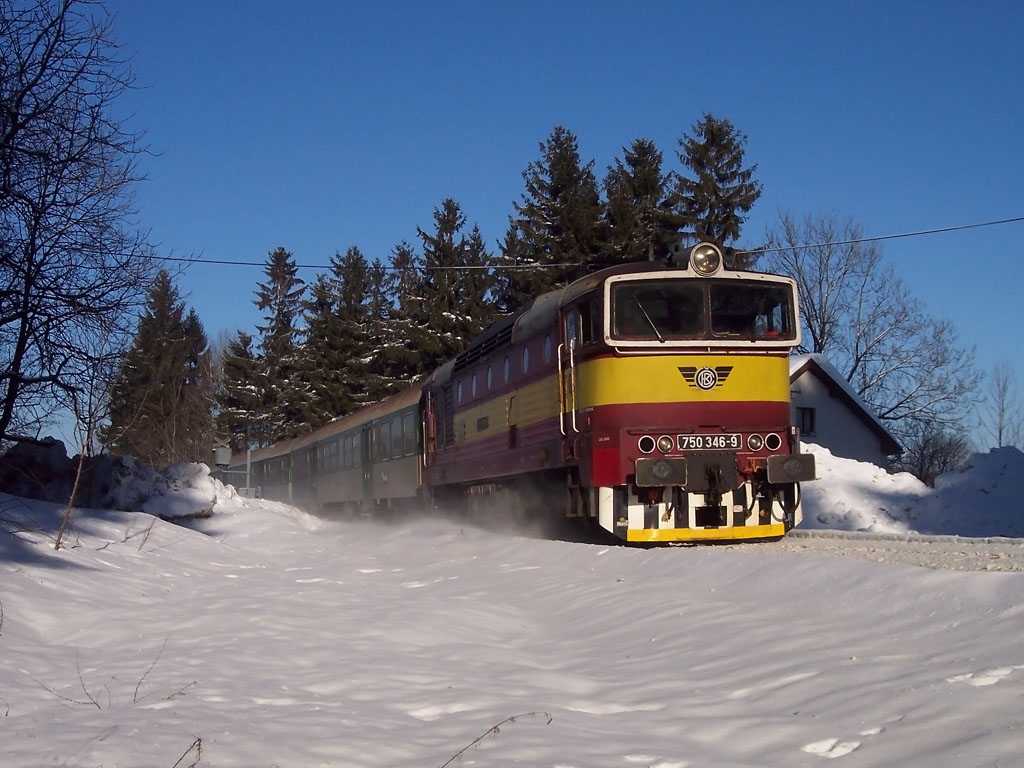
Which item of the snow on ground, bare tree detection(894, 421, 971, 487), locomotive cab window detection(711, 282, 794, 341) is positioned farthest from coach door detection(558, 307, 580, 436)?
bare tree detection(894, 421, 971, 487)

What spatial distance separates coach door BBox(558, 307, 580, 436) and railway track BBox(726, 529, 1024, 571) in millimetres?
2578

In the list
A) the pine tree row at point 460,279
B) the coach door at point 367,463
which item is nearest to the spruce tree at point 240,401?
the pine tree row at point 460,279

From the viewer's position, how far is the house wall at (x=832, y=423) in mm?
37250

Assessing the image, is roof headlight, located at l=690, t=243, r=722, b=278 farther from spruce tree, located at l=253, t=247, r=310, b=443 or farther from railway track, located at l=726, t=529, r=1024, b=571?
spruce tree, located at l=253, t=247, r=310, b=443

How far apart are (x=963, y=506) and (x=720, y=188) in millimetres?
24208

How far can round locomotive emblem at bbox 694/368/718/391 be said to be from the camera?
12.1 m

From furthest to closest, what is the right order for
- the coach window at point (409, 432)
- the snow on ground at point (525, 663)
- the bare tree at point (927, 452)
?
the bare tree at point (927, 452) < the coach window at point (409, 432) < the snow on ground at point (525, 663)

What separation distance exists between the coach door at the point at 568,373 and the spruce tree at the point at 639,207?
80.3 ft

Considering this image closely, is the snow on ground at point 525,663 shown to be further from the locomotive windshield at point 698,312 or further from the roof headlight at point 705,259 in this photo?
the roof headlight at point 705,259

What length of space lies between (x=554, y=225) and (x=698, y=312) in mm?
27660

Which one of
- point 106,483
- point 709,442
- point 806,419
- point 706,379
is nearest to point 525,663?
point 709,442

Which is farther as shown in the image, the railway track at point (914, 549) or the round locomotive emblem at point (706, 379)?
the round locomotive emblem at point (706, 379)

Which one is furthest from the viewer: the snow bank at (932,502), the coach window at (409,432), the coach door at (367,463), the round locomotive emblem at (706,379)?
the coach door at (367,463)

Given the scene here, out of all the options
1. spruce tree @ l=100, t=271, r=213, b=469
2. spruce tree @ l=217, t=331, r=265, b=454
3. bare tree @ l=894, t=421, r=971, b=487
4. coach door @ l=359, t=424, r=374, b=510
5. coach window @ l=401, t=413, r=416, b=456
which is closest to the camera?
coach window @ l=401, t=413, r=416, b=456
